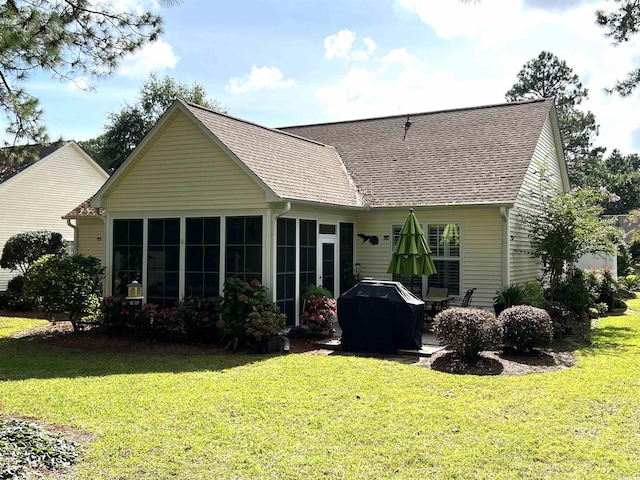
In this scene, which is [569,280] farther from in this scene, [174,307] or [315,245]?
[174,307]

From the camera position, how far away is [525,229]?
14.8m

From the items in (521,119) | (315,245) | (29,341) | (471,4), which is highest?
(521,119)

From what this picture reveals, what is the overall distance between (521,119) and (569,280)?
5.04 meters

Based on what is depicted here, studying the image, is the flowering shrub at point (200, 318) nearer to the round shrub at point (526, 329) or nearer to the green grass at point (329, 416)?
the green grass at point (329, 416)

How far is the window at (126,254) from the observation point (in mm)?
13234

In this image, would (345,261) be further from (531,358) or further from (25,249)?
(25,249)

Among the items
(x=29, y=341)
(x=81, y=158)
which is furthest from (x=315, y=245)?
(x=81, y=158)

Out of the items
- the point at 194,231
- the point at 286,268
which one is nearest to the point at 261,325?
the point at 286,268

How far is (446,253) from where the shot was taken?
552 inches

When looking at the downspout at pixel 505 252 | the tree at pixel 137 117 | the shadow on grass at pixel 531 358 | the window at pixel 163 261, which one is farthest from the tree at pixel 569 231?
the tree at pixel 137 117

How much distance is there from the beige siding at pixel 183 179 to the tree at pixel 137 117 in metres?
26.1

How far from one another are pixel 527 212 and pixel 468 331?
6990 millimetres

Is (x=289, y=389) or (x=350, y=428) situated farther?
(x=289, y=389)

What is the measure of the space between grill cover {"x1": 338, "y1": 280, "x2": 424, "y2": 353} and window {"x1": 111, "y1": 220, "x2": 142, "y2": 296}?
5.52 m
